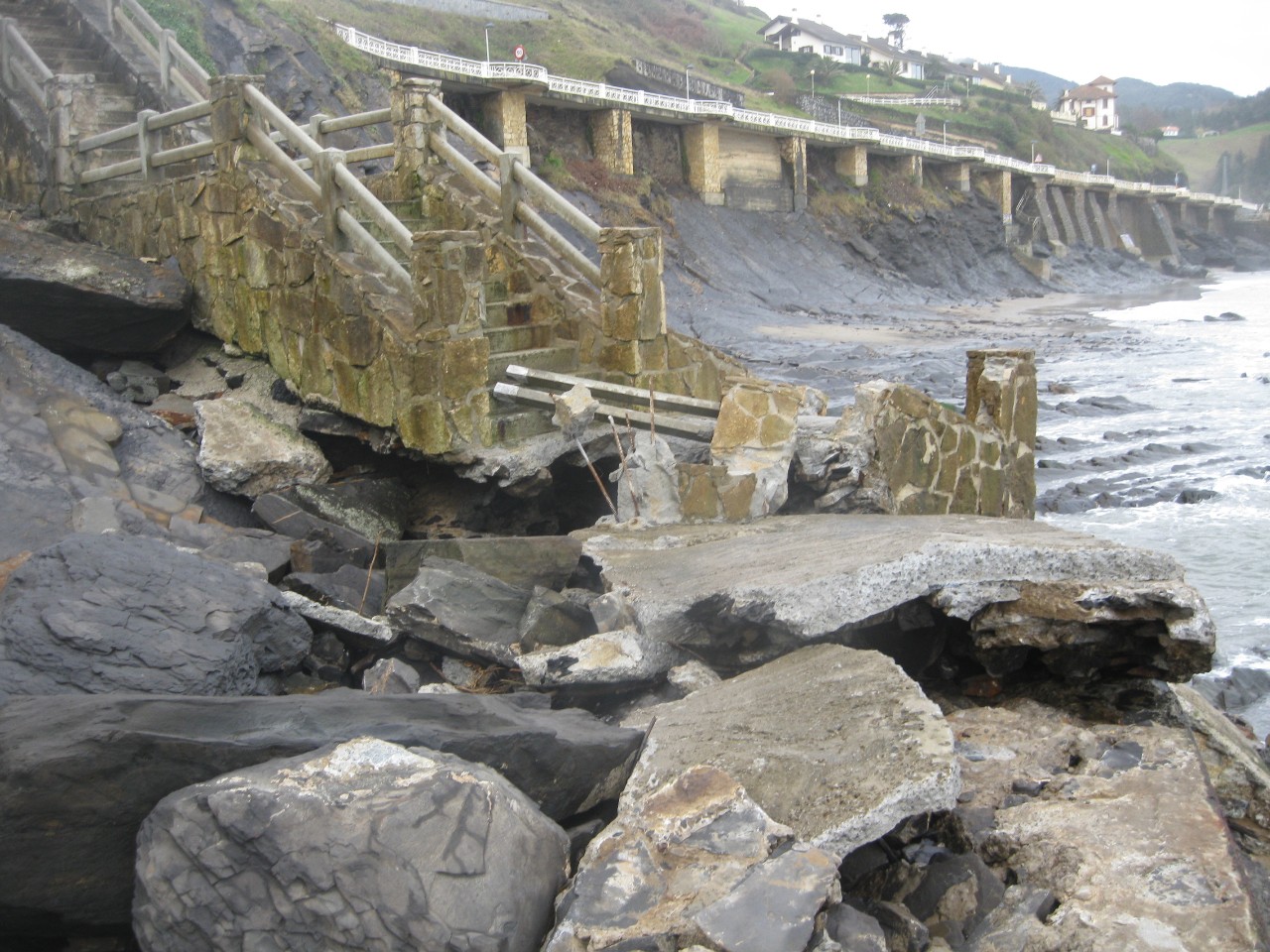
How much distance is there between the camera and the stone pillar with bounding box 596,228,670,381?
319 inches

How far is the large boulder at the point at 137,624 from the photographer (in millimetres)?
4203

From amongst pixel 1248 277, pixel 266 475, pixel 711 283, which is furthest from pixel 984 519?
pixel 1248 277

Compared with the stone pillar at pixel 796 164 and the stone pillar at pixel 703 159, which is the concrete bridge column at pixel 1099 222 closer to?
the stone pillar at pixel 796 164

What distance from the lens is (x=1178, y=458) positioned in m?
17.8

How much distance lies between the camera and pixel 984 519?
5652 millimetres

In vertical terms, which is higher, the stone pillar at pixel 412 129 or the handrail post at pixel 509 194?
the stone pillar at pixel 412 129

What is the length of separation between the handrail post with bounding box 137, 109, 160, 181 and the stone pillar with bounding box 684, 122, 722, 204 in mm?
32002

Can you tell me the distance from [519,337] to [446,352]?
135 centimetres

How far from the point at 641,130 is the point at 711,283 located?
858 cm

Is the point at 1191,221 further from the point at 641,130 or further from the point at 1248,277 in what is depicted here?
the point at 641,130

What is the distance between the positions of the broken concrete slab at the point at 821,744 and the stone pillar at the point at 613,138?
34.1 metres

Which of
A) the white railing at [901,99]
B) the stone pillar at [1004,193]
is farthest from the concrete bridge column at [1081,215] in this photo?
the white railing at [901,99]

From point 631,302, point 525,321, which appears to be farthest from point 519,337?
point 631,302

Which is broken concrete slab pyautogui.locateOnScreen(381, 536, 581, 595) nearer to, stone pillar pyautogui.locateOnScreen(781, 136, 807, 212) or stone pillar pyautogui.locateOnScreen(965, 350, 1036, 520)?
stone pillar pyautogui.locateOnScreen(965, 350, 1036, 520)
